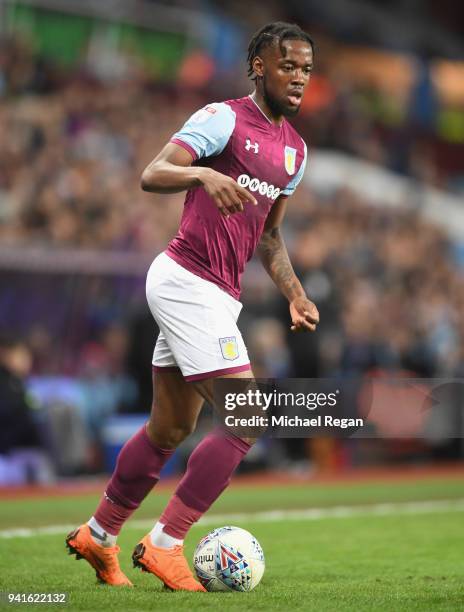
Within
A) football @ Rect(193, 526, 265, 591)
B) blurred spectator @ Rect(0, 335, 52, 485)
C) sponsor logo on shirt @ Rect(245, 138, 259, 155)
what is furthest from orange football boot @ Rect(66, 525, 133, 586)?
blurred spectator @ Rect(0, 335, 52, 485)

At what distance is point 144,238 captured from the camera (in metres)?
13.9

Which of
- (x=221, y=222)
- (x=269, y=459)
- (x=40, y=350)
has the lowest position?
(x=269, y=459)

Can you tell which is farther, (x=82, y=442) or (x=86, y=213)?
(x=86, y=213)

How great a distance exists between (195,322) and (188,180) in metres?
0.78

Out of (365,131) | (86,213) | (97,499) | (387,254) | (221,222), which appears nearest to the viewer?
(221,222)

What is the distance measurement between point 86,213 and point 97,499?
390cm

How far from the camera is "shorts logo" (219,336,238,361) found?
536cm

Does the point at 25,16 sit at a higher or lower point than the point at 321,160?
higher

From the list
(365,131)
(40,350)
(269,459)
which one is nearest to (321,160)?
(365,131)

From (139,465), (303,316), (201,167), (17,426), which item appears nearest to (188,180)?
(201,167)

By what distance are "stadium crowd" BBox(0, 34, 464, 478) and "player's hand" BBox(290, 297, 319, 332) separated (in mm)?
7471

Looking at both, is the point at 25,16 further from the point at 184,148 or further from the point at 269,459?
the point at 184,148

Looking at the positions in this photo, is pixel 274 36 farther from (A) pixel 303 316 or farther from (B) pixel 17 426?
(B) pixel 17 426

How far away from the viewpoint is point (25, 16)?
19.6 meters
